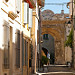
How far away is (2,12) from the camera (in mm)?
8703

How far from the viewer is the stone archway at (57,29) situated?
40.6 metres

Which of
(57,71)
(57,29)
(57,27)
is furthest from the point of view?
(57,29)

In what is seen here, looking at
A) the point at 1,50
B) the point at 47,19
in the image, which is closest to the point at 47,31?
the point at 47,19

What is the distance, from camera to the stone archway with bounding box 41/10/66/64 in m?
40.6

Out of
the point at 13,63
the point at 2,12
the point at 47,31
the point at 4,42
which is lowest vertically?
the point at 13,63

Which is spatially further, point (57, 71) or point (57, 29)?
point (57, 29)

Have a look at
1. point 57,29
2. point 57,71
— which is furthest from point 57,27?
point 57,71

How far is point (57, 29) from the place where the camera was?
136ft

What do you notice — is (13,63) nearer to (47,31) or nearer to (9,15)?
(9,15)

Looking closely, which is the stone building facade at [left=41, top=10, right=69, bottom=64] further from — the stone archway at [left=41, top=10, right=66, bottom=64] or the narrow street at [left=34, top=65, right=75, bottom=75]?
the narrow street at [left=34, top=65, right=75, bottom=75]

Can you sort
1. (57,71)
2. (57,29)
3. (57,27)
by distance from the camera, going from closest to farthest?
(57,71) < (57,27) < (57,29)

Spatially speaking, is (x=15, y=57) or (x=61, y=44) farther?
(x=61, y=44)

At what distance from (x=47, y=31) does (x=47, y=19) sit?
8.40 ft

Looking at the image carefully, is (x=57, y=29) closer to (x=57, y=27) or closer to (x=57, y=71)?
(x=57, y=27)
